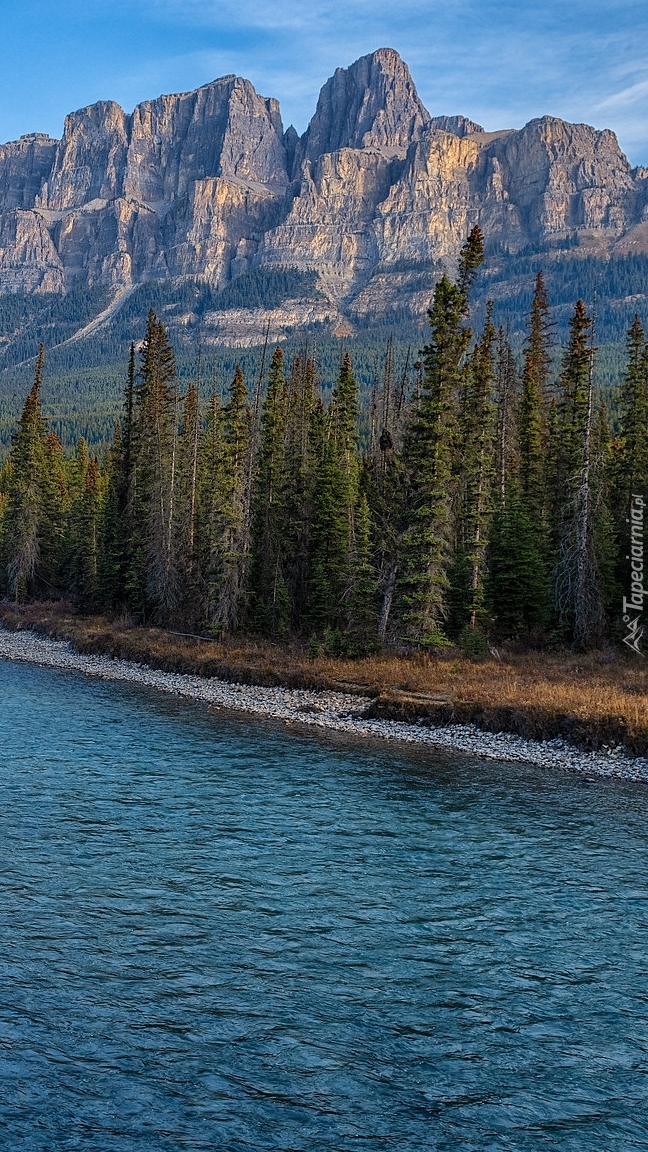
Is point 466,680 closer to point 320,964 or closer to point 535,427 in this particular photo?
point 535,427

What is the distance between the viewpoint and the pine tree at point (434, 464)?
123ft

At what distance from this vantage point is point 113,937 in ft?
44.0

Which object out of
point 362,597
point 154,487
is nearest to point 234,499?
point 362,597

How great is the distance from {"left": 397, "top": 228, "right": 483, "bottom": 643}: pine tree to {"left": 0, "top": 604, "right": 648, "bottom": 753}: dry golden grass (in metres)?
2.64

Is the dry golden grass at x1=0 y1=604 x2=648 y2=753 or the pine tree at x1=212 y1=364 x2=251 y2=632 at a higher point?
the pine tree at x1=212 y1=364 x2=251 y2=632

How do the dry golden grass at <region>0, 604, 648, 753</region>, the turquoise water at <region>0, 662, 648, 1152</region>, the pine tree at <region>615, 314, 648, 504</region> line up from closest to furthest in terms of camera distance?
the turquoise water at <region>0, 662, 648, 1152</region> < the dry golden grass at <region>0, 604, 648, 753</region> < the pine tree at <region>615, 314, 648, 504</region>

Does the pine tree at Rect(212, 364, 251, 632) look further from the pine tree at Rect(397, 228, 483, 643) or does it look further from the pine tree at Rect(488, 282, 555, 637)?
the pine tree at Rect(488, 282, 555, 637)

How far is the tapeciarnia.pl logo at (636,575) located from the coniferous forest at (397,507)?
908 millimetres

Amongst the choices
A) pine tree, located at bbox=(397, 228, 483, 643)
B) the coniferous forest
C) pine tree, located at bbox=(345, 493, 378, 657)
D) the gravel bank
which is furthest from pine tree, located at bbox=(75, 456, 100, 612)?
pine tree, located at bbox=(397, 228, 483, 643)

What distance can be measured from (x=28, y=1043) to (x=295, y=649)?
3468cm

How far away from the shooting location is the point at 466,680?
112 feet

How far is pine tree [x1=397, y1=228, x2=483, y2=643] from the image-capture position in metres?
37.5

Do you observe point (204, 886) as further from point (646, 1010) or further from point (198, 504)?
point (198, 504)

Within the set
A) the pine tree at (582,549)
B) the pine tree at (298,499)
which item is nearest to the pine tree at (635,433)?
the pine tree at (582,549)
